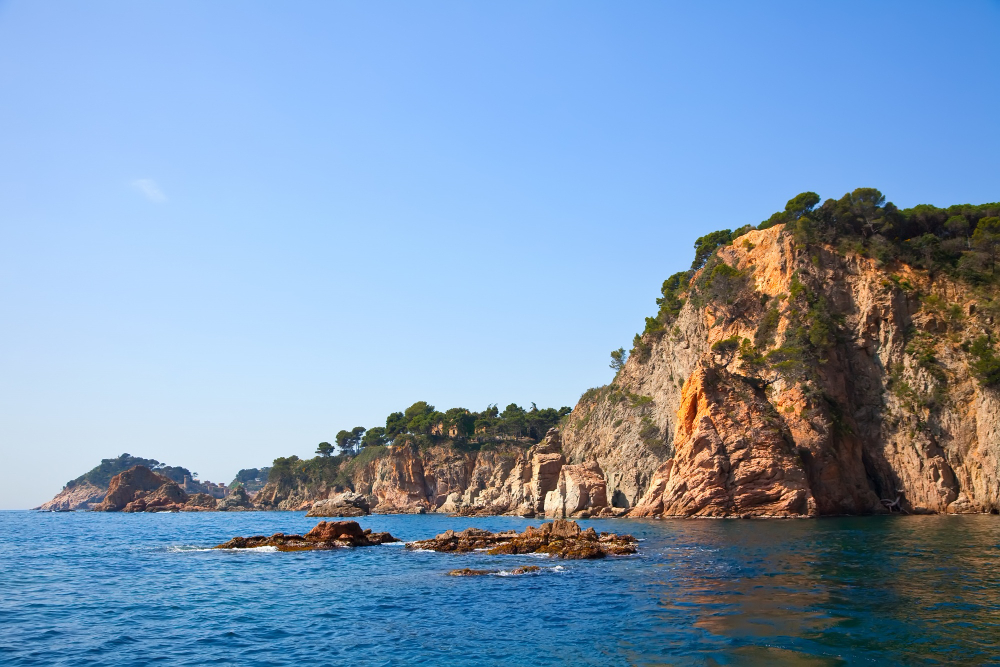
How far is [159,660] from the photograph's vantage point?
46.7 feet

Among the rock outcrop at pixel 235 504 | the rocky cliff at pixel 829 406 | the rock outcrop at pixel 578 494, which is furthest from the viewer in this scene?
the rock outcrop at pixel 235 504

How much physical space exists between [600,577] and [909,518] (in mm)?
35828

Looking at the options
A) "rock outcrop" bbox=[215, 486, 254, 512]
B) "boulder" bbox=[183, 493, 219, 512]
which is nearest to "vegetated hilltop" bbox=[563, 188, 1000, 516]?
"rock outcrop" bbox=[215, 486, 254, 512]

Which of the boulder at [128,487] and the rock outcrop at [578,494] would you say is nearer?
the rock outcrop at [578,494]

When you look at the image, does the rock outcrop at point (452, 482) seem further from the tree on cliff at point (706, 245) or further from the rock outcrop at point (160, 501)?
the tree on cliff at point (706, 245)

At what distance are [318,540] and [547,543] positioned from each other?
49.1ft

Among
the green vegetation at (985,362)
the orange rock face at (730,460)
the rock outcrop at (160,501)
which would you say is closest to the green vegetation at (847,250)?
the green vegetation at (985,362)

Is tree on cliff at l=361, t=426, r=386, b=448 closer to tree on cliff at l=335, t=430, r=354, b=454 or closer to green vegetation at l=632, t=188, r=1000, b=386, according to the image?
tree on cliff at l=335, t=430, r=354, b=454

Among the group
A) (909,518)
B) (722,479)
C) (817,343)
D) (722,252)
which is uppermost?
(722,252)

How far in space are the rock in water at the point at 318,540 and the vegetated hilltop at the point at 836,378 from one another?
29.1m

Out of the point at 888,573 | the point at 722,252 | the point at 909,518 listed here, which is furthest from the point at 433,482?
the point at 888,573

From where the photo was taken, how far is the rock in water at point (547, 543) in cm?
3222

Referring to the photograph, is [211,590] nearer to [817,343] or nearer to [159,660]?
[159,660]

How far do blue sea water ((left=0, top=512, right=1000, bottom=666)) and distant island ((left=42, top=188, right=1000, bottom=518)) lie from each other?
72.2 feet
